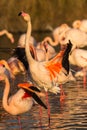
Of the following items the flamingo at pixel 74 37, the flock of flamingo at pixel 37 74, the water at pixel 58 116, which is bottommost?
the water at pixel 58 116

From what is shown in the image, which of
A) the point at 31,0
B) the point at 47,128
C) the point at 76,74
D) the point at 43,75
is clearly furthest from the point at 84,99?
the point at 31,0

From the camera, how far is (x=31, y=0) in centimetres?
2877

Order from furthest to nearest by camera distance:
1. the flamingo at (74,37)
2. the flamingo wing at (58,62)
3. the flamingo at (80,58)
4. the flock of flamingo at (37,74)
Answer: the flamingo at (74,37) < the flamingo at (80,58) < the flamingo wing at (58,62) < the flock of flamingo at (37,74)

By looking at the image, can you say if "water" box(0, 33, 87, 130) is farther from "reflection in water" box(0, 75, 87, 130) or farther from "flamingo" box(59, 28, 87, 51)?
"flamingo" box(59, 28, 87, 51)

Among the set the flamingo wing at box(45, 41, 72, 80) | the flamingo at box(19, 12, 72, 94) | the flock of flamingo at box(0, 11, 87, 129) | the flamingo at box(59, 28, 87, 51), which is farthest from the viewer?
the flamingo at box(59, 28, 87, 51)

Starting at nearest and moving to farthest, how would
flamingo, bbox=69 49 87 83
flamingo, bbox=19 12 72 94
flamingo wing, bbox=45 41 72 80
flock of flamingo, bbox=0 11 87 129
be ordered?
1. flock of flamingo, bbox=0 11 87 129
2. flamingo, bbox=19 12 72 94
3. flamingo wing, bbox=45 41 72 80
4. flamingo, bbox=69 49 87 83

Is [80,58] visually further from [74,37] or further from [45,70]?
[45,70]

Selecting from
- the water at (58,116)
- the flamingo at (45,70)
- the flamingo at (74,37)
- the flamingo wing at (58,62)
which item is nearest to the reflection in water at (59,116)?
the water at (58,116)

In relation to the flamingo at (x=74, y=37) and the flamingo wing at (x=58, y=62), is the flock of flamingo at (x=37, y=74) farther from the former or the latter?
the flamingo at (x=74, y=37)

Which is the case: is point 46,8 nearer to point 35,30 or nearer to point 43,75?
point 35,30

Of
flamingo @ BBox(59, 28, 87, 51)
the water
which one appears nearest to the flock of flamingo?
the water

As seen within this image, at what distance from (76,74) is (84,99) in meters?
3.83

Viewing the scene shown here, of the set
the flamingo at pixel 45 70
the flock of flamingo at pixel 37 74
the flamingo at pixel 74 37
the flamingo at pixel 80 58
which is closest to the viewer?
the flock of flamingo at pixel 37 74

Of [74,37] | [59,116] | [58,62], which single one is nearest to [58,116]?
[59,116]
